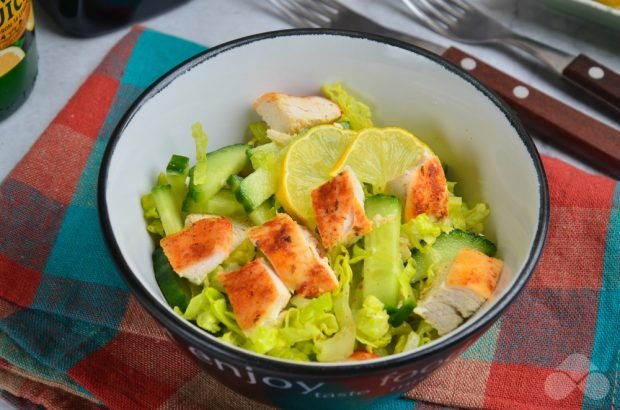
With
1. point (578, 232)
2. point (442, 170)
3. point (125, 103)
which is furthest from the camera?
point (125, 103)

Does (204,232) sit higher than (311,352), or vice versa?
(204,232)

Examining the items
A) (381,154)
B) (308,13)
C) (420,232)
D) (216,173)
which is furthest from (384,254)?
(308,13)

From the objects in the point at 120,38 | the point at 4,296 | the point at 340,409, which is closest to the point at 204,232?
the point at 340,409

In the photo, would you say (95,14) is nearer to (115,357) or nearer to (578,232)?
(115,357)

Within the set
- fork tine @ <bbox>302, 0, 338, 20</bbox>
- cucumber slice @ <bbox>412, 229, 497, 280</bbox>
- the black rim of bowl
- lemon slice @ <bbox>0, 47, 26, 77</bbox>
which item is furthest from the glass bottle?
cucumber slice @ <bbox>412, 229, 497, 280</bbox>

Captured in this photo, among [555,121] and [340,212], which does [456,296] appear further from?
[555,121]

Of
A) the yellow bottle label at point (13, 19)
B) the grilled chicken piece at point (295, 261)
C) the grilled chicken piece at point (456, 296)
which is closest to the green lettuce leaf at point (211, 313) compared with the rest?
the grilled chicken piece at point (295, 261)
